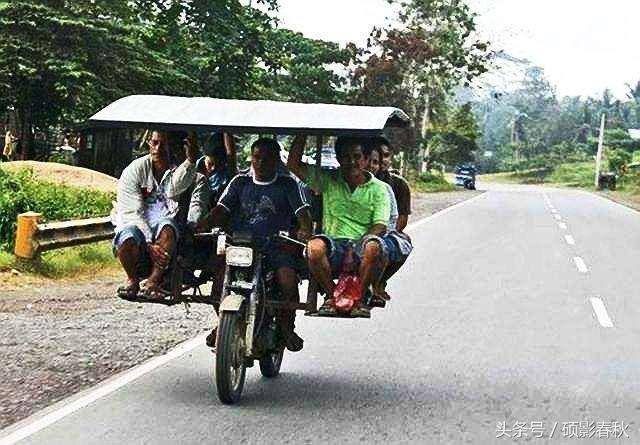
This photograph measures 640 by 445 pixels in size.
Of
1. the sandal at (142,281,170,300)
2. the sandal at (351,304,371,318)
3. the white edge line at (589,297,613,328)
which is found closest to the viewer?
the sandal at (351,304,371,318)

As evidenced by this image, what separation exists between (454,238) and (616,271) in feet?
18.2

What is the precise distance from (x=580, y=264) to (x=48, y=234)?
841 centimetres

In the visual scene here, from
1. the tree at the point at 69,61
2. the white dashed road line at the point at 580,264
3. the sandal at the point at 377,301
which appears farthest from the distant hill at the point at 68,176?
the sandal at the point at 377,301

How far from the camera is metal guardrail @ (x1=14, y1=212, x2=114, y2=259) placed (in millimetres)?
11641

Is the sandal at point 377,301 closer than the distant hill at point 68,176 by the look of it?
Yes

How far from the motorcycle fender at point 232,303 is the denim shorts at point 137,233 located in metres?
0.66

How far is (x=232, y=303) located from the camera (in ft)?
20.2

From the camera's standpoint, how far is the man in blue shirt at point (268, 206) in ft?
21.8

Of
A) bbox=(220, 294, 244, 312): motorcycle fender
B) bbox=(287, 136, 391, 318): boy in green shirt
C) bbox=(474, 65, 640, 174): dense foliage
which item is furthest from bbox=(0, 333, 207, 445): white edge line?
bbox=(474, 65, 640, 174): dense foliage

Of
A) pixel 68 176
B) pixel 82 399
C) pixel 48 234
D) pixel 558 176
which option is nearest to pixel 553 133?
pixel 558 176

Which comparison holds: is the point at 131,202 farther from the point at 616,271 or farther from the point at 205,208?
the point at 616,271

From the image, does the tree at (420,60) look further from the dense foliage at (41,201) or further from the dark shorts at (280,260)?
the dark shorts at (280,260)

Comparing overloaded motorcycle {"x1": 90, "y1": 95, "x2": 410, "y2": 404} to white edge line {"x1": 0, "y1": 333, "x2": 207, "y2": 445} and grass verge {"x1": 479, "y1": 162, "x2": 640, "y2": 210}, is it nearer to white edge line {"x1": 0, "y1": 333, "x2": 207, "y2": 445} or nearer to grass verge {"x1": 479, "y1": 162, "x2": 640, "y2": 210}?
white edge line {"x1": 0, "y1": 333, "x2": 207, "y2": 445}

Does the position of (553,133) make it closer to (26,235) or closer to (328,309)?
(26,235)
